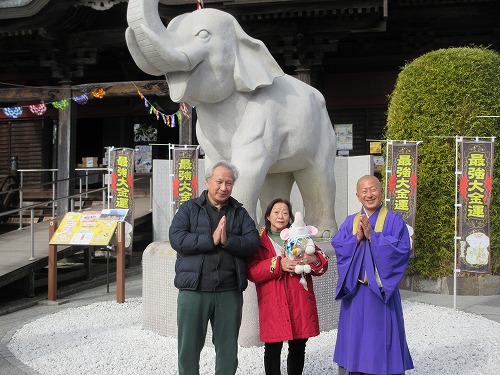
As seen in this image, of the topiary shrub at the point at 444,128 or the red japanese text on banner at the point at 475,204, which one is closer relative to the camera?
the red japanese text on banner at the point at 475,204

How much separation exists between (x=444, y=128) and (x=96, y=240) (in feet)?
14.2

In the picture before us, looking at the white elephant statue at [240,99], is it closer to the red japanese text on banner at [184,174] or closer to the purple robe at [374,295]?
the purple robe at [374,295]

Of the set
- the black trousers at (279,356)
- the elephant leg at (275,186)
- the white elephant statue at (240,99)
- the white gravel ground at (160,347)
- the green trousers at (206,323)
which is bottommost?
the white gravel ground at (160,347)

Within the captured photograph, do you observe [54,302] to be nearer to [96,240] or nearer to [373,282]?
[96,240]

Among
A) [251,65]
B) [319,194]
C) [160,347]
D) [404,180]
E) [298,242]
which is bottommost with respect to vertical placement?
[160,347]

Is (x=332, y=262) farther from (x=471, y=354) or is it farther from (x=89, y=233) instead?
(x=89, y=233)

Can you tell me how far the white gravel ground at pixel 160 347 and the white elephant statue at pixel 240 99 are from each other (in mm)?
1161

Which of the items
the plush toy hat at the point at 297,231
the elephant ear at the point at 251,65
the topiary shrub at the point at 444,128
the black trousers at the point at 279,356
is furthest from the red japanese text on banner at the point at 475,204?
the plush toy hat at the point at 297,231

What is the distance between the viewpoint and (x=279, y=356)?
11.2 feet

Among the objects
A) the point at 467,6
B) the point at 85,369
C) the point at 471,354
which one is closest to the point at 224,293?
the point at 85,369

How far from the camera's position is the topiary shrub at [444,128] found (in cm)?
736

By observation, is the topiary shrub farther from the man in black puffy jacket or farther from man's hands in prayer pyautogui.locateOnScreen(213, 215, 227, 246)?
man's hands in prayer pyautogui.locateOnScreen(213, 215, 227, 246)

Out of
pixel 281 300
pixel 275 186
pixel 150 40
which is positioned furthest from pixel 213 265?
pixel 275 186

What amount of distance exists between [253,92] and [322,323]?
6.45ft
